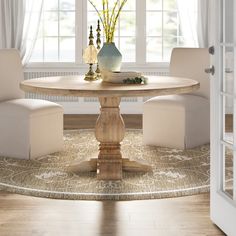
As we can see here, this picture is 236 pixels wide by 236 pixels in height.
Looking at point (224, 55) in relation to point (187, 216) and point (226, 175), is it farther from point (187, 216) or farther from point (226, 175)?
point (187, 216)

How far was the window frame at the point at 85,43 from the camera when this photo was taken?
327 inches

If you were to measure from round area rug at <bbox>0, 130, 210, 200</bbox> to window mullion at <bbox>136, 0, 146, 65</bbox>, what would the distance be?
2.45m

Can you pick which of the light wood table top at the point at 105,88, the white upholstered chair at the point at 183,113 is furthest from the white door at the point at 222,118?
the white upholstered chair at the point at 183,113

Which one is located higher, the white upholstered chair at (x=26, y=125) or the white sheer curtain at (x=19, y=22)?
the white sheer curtain at (x=19, y=22)

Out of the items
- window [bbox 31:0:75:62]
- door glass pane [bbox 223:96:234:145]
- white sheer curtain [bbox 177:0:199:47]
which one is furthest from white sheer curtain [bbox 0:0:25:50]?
door glass pane [bbox 223:96:234:145]

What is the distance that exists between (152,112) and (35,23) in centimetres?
275

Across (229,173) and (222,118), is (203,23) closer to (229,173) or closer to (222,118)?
(222,118)

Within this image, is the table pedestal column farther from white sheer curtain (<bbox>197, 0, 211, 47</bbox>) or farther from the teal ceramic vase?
white sheer curtain (<bbox>197, 0, 211, 47</bbox>)

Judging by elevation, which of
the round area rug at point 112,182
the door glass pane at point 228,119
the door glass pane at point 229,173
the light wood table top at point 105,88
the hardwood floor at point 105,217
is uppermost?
the light wood table top at point 105,88

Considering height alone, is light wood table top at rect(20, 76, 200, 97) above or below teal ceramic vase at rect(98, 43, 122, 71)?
below

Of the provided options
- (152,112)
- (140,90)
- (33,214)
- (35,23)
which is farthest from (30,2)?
(33,214)

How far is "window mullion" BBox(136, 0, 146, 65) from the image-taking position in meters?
8.30

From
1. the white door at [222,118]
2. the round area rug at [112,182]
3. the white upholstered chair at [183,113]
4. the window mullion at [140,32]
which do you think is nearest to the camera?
the white door at [222,118]

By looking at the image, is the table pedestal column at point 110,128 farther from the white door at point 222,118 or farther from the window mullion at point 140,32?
the window mullion at point 140,32
